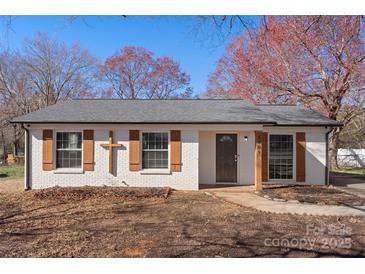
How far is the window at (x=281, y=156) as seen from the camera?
40.6 ft

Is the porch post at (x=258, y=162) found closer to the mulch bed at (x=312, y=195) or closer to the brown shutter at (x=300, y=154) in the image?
the mulch bed at (x=312, y=195)

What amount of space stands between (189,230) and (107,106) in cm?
A: 875

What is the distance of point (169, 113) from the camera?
12.0 meters

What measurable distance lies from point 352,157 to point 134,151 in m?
21.9

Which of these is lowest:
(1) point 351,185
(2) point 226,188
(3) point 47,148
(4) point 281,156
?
(1) point 351,185

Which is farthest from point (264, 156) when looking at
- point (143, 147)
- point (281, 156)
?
point (143, 147)

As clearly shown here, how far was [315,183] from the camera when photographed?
12320mm

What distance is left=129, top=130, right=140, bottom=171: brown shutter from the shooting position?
11242 mm

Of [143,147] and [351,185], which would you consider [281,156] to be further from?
[143,147]

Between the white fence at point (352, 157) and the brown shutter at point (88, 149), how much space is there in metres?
22.3

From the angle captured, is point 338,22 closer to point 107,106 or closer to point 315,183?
point 315,183

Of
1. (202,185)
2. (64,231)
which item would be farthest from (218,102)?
(64,231)

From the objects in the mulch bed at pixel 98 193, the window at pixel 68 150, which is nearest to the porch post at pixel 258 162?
the mulch bed at pixel 98 193

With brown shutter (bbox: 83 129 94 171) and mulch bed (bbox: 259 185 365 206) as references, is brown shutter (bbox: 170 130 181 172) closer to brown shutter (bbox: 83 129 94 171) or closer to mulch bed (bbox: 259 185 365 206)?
brown shutter (bbox: 83 129 94 171)
